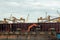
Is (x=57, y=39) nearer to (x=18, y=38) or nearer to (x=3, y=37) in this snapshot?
(x=18, y=38)

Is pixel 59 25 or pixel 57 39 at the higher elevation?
pixel 59 25

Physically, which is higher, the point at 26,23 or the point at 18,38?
the point at 26,23

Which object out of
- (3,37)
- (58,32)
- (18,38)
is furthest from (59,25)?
(3,37)

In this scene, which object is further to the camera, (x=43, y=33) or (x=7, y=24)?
(x=7, y=24)

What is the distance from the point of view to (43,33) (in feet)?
127

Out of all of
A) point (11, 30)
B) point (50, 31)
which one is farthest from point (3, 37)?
point (50, 31)

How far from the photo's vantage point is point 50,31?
3916cm

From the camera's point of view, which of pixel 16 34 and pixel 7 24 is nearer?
pixel 16 34

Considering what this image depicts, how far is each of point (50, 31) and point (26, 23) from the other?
17.6 feet

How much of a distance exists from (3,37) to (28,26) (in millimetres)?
5483

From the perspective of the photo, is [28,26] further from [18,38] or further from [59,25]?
[59,25]

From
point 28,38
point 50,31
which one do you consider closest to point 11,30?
point 28,38

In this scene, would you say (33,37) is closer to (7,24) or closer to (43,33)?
(43,33)

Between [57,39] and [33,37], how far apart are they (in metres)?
4.54
